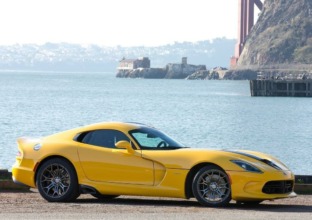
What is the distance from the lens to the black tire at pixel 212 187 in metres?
15.9

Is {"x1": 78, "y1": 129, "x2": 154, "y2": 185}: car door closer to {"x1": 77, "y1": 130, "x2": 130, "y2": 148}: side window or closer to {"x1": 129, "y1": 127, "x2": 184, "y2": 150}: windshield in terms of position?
{"x1": 77, "y1": 130, "x2": 130, "y2": 148}: side window

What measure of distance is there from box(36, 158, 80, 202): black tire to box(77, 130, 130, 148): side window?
48 cm

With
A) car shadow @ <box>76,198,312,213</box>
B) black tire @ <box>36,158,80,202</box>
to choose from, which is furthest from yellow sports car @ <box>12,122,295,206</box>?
car shadow @ <box>76,198,312,213</box>

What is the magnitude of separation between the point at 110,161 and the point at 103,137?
50cm

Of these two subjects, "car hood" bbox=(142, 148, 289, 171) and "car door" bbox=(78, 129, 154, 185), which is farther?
"car door" bbox=(78, 129, 154, 185)

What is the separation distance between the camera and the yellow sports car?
1591 centimetres

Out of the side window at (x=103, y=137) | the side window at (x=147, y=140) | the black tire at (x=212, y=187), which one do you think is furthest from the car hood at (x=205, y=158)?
the side window at (x=103, y=137)

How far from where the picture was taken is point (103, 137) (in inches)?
663

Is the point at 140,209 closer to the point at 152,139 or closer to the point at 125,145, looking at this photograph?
the point at 125,145

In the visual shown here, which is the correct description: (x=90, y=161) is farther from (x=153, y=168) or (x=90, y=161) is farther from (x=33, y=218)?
(x=33, y=218)

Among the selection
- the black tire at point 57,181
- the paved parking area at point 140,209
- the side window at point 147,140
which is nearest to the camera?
the paved parking area at point 140,209

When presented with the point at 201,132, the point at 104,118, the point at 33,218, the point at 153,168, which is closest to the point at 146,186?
the point at 153,168

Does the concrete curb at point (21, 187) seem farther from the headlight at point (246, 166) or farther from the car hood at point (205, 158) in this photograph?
the headlight at point (246, 166)

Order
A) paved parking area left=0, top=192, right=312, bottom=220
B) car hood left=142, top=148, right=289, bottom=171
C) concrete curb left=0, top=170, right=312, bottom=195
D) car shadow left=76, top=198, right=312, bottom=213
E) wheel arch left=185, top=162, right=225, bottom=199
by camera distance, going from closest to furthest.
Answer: paved parking area left=0, top=192, right=312, bottom=220, car shadow left=76, top=198, right=312, bottom=213, car hood left=142, top=148, right=289, bottom=171, wheel arch left=185, top=162, right=225, bottom=199, concrete curb left=0, top=170, right=312, bottom=195
